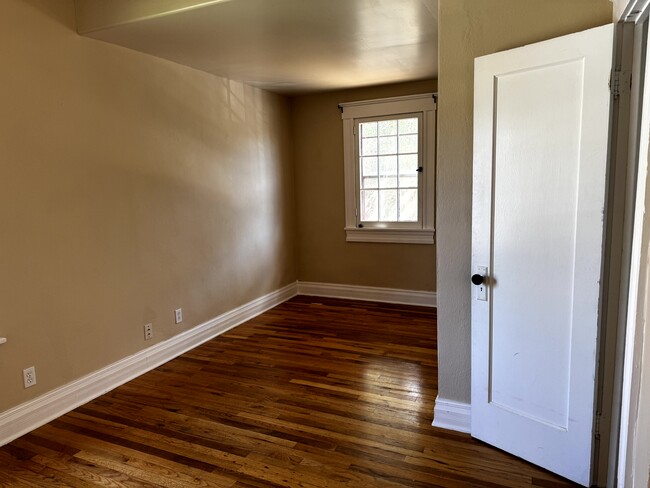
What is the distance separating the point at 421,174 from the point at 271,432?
3.28 meters

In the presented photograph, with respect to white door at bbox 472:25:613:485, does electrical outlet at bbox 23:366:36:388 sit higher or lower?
lower

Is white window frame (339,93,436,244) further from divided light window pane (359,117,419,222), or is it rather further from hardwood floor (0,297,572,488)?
hardwood floor (0,297,572,488)

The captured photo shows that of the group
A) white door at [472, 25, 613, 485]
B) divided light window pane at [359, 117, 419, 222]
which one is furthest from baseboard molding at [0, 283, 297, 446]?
white door at [472, 25, 613, 485]

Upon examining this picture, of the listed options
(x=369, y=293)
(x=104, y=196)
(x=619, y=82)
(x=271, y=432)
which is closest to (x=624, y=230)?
(x=619, y=82)

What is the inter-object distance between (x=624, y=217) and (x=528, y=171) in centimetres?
43

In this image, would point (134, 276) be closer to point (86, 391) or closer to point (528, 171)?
point (86, 391)

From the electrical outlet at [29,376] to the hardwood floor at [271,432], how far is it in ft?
0.89

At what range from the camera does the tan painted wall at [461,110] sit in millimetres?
2055

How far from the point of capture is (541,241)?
2.08 m

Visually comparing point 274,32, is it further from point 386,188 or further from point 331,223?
point 331,223

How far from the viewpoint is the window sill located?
5031 mm

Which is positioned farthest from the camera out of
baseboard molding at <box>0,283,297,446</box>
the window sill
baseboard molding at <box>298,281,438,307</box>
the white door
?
baseboard molding at <box>298,281,438,307</box>

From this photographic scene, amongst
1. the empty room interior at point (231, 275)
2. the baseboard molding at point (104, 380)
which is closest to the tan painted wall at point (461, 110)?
the empty room interior at point (231, 275)

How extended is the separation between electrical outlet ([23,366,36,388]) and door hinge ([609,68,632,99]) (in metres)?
3.30
